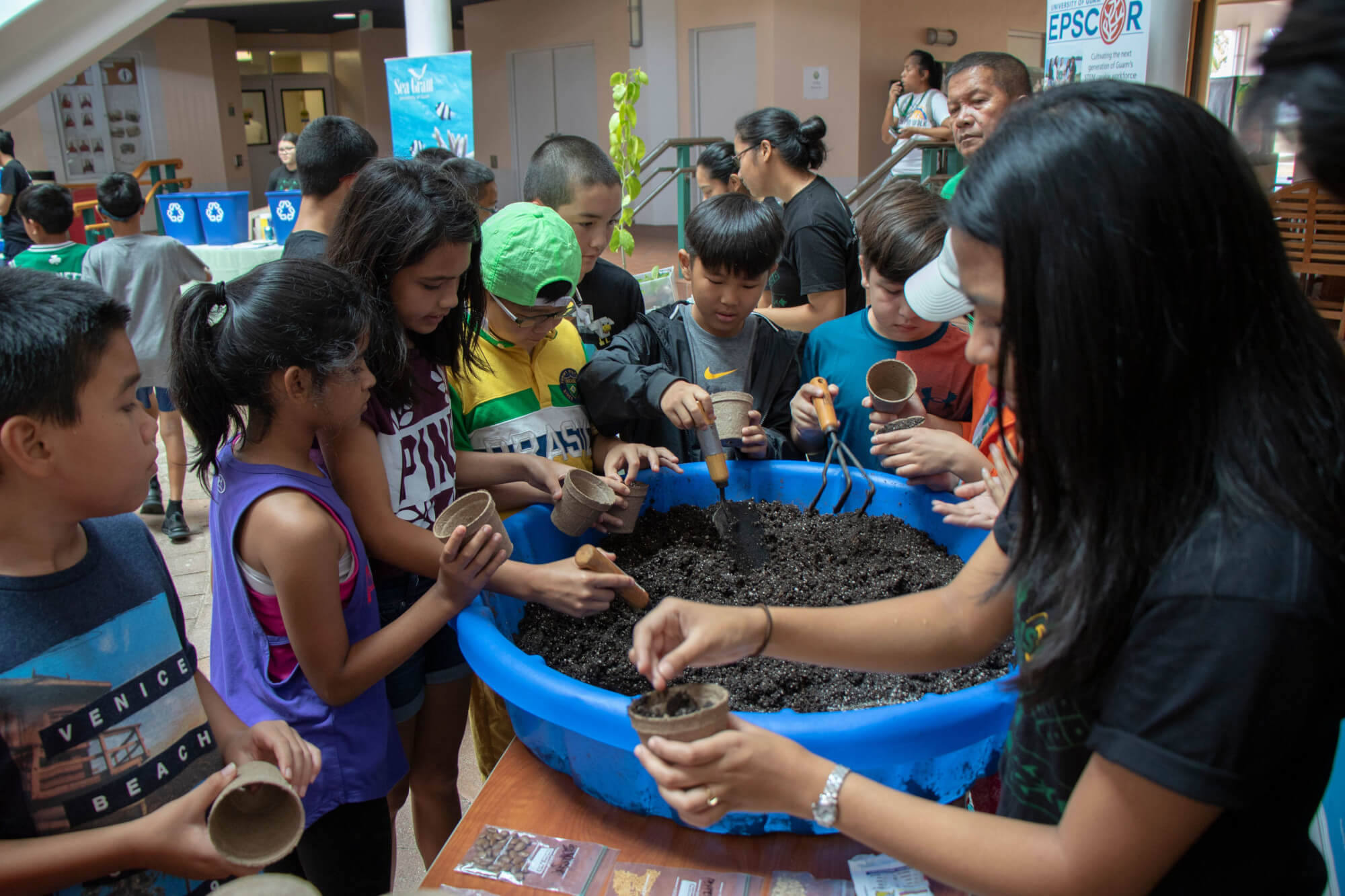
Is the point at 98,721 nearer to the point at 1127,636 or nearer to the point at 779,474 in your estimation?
the point at 1127,636

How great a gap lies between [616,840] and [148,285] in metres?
4.05

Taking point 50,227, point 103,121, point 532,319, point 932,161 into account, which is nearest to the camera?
point 532,319

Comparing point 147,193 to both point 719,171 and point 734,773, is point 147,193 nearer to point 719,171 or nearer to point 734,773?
point 719,171

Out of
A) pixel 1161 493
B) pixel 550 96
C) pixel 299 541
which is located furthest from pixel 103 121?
pixel 1161 493

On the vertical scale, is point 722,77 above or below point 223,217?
above

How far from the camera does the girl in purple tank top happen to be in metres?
1.26

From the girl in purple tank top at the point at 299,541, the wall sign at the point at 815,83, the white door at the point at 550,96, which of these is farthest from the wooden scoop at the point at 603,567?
the white door at the point at 550,96

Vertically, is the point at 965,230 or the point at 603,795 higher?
the point at 965,230

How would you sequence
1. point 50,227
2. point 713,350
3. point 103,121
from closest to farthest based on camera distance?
point 713,350 → point 50,227 → point 103,121

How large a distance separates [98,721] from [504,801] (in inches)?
20.5

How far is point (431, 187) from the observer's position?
1564 millimetres

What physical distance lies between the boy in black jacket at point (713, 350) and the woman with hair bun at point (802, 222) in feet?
2.26

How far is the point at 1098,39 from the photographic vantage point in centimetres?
334

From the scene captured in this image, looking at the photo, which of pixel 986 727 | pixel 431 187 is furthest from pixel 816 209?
pixel 986 727
